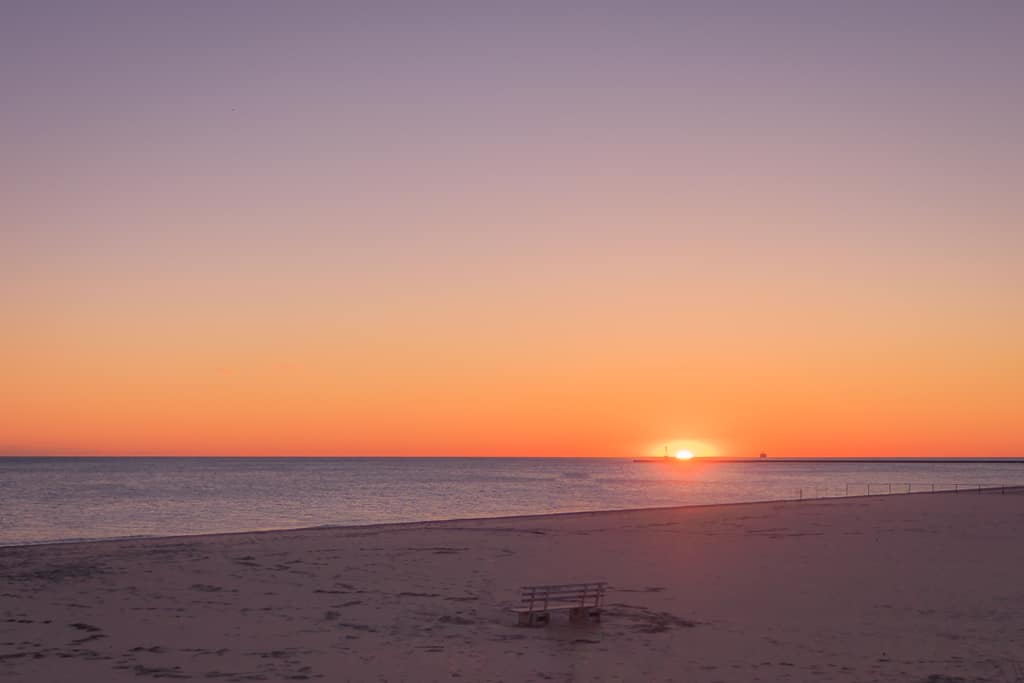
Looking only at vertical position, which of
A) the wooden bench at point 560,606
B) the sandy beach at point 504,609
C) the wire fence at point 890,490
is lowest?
the sandy beach at point 504,609

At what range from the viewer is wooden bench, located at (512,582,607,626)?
19.8 metres

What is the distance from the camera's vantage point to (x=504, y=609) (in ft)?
72.0

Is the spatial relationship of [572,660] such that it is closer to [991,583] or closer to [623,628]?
[623,628]

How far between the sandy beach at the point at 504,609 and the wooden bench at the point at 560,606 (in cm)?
31

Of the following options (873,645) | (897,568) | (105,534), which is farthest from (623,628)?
(105,534)

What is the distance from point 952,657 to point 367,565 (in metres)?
17.7

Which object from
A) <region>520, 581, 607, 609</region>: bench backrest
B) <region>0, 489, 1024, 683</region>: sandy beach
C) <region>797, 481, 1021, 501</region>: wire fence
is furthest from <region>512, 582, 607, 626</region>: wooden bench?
<region>797, 481, 1021, 501</region>: wire fence

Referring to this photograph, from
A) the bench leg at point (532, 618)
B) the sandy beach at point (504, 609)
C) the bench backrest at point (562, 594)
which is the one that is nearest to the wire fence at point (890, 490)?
the sandy beach at point (504, 609)

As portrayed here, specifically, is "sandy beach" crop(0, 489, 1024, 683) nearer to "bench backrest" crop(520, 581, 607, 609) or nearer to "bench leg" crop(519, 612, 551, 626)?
"bench leg" crop(519, 612, 551, 626)

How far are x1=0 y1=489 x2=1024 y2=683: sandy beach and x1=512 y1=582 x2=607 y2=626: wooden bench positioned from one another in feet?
1.02

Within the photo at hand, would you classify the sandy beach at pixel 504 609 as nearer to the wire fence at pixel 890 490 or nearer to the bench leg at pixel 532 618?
the bench leg at pixel 532 618

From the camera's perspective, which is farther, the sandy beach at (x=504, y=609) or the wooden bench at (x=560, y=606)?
the wooden bench at (x=560, y=606)

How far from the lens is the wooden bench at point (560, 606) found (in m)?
19.8

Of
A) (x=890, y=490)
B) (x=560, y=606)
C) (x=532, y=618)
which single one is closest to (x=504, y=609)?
→ (x=560, y=606)
